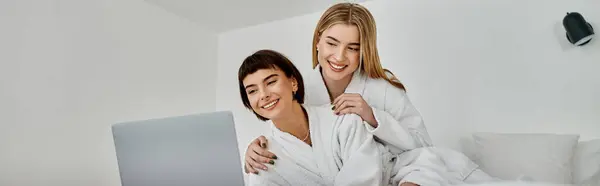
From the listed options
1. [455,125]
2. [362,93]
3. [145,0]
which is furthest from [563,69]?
[145,0]

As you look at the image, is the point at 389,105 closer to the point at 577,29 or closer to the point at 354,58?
the point at 354,58

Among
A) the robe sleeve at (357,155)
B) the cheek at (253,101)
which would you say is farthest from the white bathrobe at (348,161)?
the cheek at (253,101)

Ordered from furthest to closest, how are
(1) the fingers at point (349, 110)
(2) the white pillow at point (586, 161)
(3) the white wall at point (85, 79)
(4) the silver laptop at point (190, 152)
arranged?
(3) the white wall at point (85, 79) < (2) the white pillow at point (586, 161) < (1) the fingers at point (349, 110) < (4) the silver laptop at point (190, 152)

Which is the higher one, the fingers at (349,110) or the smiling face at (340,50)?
the smiling face at (340,50)

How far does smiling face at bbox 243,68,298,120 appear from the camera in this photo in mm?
1244

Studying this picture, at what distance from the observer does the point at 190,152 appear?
1.10m

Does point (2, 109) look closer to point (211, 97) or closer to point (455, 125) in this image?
point (211, 97)

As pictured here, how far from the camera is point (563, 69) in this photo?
1.48 m

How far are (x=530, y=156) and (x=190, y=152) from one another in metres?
0.99

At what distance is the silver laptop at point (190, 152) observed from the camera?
109 cm

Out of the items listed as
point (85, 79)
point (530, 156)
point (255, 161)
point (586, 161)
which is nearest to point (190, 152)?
point (255, 161)

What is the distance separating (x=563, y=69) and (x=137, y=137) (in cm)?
132

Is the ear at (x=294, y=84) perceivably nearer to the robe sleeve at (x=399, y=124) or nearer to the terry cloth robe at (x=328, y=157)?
the terry cloth robe at (x=328, y=157)

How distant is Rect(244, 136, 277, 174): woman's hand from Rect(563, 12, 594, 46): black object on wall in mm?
1007
